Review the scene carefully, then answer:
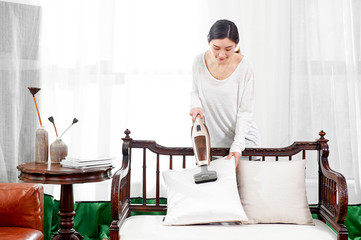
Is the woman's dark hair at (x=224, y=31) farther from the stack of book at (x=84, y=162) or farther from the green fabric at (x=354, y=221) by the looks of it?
the green fabric at (x=354, y=221)

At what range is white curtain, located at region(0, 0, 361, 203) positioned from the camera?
283 centimetres

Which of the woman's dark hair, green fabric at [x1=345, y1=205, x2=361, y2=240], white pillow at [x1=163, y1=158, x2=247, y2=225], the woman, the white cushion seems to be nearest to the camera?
the white cushion

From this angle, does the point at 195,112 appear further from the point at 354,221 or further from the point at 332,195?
the point at 354,221

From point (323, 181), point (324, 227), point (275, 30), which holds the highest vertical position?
point (275, 30)

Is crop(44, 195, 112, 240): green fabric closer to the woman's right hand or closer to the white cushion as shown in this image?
the white cushion

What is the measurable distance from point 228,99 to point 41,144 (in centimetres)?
122

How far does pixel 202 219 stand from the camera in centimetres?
200

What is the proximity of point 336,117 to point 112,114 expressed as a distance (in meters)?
1.55

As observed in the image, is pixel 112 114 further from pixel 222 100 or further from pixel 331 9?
pixel 331 9

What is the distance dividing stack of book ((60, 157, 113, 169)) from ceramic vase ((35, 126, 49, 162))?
0.18 metres

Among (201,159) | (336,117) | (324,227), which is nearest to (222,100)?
(201,159)

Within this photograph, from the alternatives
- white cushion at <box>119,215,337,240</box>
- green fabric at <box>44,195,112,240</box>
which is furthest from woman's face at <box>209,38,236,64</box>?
green fabric at <box>44,195,112,240</box>

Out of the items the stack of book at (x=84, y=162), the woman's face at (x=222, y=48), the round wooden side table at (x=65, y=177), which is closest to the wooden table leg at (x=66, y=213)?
the round wooden side table at (x=65, y=177)

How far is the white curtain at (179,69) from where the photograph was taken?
2832 millimetres
